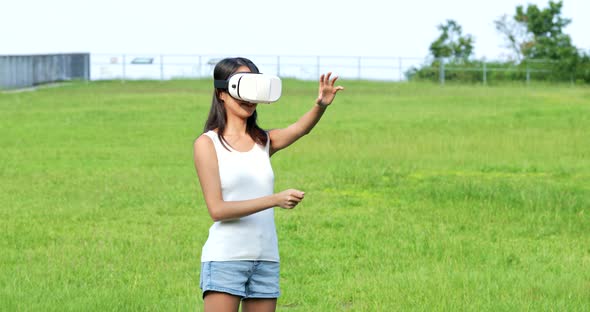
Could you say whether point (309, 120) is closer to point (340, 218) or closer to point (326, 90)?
point (326, 90)

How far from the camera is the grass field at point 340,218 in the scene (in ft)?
29.0

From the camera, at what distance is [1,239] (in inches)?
A: 457

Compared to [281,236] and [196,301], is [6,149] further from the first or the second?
[196,301]

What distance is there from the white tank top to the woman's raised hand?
14.3 inches

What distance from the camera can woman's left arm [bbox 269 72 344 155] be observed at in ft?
17.7

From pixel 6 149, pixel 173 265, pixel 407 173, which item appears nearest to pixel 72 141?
pixel 6 149

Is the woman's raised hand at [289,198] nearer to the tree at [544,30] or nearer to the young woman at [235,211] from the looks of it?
the young woman at [235,211]

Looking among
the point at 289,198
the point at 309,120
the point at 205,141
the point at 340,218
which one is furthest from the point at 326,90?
the point at 340,218

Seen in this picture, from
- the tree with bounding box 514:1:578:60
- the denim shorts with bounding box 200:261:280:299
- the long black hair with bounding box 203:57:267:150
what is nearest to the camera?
the denim shorts with bounding box 200:261:280:299

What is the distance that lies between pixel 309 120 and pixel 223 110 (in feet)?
1.63

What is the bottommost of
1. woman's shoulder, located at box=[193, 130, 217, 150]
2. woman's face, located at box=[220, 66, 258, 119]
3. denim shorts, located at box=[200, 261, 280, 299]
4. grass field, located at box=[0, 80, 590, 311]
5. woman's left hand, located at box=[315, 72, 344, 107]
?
grass field, located at box=[0, 80, 590, 311]

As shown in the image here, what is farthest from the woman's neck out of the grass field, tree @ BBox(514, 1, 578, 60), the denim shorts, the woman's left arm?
tree @ BBox(514, 1, 578, 60)

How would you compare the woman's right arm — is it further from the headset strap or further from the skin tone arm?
the headset strap

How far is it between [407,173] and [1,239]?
836cm
